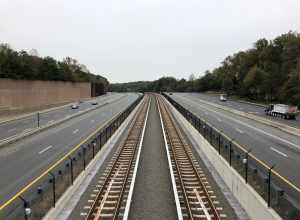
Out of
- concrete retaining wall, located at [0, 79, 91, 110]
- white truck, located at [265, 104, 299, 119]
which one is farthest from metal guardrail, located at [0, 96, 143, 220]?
concrete retaining wall, located at [0, 79, 91, 110]

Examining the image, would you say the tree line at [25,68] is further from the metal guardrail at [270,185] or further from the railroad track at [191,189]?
the metal guardrail at [270,185]

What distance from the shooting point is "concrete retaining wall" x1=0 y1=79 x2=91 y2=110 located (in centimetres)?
6431

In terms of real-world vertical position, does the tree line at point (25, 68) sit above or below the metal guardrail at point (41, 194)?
above

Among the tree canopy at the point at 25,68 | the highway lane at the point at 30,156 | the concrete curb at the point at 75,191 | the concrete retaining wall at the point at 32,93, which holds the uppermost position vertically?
the tree canopy at the point at 25,68

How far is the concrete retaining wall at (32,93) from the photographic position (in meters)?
64.3

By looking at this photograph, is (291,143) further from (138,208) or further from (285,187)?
(138,208)

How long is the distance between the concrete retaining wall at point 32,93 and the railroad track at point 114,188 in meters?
43.5

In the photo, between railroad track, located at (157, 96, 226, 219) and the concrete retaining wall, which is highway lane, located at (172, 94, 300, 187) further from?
the concrete retaining wall

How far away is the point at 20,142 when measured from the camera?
33.0 metres

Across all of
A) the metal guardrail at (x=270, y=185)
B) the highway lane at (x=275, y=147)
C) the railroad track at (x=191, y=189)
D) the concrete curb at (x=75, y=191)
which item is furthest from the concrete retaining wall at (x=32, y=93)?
the metal guardrail at (x=270, y=185)

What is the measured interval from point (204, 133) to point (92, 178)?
12.4m

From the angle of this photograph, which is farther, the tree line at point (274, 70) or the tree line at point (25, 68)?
the tree line at point (25, 68)

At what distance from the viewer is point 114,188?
678 inches

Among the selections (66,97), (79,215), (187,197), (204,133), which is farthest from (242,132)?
(66,97)
